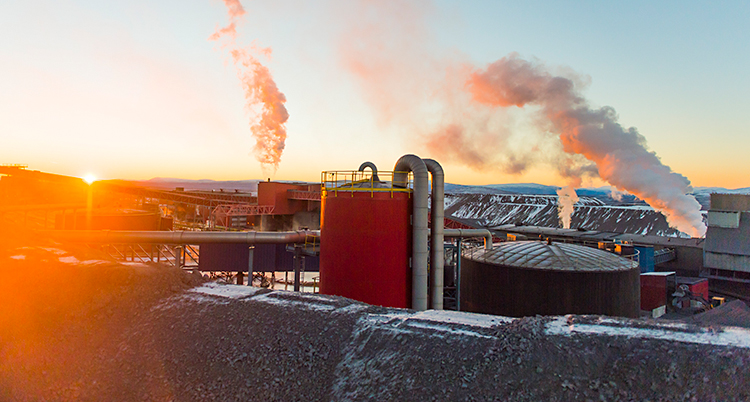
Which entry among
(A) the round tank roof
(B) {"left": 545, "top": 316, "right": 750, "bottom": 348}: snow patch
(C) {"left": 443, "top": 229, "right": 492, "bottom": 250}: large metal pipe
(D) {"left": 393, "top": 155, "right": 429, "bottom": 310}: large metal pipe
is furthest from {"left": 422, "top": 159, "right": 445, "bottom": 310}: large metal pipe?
(B) {"left": 545, "top": 316, "right": 750, "bottom": 348}: snow patch

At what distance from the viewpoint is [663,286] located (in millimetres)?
→ 23094

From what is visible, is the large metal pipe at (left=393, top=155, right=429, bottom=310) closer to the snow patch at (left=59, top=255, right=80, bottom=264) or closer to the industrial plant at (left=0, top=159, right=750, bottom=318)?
the industrial plant at (left=0, top=159, right=750, bottom=318)

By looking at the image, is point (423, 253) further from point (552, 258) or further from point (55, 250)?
point (55, 250)

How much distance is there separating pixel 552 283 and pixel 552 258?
127 cm

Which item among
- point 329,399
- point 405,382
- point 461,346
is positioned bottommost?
point 329,399

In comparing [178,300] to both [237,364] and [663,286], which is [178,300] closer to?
[237,364]

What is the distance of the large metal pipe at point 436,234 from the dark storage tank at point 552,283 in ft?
11.3

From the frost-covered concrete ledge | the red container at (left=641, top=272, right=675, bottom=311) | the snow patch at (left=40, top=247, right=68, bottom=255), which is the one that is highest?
the snow patch at (left=40, top=247, right=68, bottom=255)

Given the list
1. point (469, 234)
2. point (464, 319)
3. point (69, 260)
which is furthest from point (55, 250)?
point (469, 234)

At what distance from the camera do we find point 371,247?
472 inches

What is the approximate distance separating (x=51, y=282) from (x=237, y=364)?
7147 millimetres

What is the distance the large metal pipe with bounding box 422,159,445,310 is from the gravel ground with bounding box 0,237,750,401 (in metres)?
5.05

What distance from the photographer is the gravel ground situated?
534 cm

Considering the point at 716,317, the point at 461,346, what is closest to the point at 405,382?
the point at 461,346
